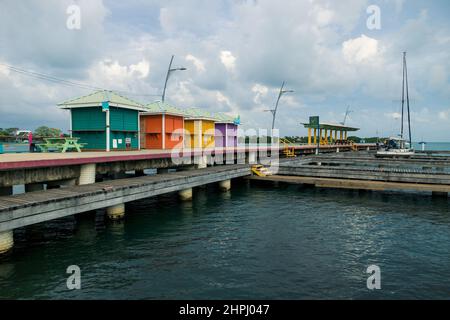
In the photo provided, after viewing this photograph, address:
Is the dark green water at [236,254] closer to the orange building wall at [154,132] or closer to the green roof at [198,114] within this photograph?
the orange building wall at [154,132]

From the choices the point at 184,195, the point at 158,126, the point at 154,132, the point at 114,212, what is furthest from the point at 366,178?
the point at 114,212

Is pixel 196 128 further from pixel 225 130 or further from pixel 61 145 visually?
pixel 61 145

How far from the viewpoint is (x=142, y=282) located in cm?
1002

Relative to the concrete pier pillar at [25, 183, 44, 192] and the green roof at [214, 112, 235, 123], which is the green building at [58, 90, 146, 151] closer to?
the concrete pier pillar at [25, 183, 44, 192]

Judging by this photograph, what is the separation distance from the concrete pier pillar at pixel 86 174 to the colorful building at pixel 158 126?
46.8 feet

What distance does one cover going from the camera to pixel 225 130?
45844mm

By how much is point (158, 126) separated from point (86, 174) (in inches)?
591

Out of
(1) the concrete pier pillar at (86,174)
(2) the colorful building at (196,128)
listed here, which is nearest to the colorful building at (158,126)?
(2) the colorful building at (196,128)

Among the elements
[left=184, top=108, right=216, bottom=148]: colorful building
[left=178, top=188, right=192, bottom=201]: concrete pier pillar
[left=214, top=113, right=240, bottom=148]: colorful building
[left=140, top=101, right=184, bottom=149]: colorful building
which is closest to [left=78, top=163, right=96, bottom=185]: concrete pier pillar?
[left=178, top=188, right=192, bottom=201]: concrete pier pillar

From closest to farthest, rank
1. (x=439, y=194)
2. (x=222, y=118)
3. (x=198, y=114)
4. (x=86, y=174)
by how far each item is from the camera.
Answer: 1. (x=86, y=174)
2. (x=439, y=194)
3. (x=198, y=114)
4. (x=222, y=118)

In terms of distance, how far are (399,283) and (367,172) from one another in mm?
19613

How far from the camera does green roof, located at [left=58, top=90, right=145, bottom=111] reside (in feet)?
83.0

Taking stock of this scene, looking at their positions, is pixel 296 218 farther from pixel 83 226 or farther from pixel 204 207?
pixel 83 226
